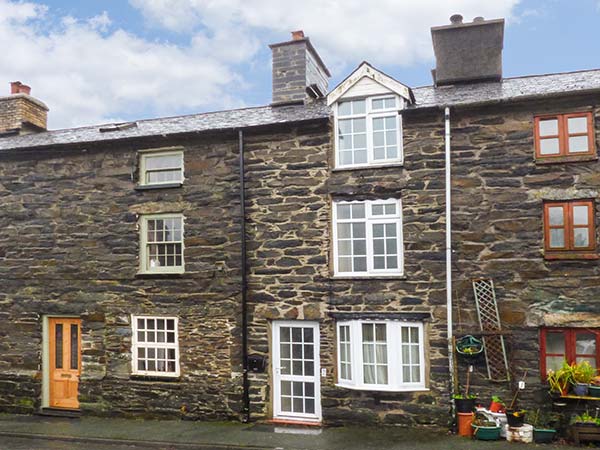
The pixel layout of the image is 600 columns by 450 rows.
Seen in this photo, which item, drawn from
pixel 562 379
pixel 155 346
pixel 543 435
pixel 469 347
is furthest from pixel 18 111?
pixel 543 435

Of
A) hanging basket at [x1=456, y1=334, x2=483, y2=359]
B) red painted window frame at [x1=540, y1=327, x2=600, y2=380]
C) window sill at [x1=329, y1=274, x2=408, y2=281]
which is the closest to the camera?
red painted window frame at [x1=540, y1=327, x2=600, y2=380]

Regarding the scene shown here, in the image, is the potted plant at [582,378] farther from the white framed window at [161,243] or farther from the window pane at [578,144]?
the white framed window at [161,243]

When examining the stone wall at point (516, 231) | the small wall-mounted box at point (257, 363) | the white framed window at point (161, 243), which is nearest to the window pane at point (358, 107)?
the stone wall at point (516, 231)

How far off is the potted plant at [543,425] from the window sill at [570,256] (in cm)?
288

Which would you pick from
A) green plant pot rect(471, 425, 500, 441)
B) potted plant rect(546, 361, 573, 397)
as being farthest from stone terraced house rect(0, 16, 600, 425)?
green plant pot rect(471, 425, 500, 441)

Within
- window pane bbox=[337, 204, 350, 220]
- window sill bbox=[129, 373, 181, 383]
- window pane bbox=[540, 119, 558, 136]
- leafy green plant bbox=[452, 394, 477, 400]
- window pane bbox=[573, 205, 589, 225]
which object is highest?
window pane bbox=[540, 119, 558, 136]

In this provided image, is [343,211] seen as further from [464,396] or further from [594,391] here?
[594,391]

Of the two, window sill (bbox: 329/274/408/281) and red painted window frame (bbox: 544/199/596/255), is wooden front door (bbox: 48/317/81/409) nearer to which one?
window sill (bbox: 329/274/408/281)

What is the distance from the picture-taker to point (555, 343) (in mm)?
11203

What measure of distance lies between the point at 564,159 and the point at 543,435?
201 inches

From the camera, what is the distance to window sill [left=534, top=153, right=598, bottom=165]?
36.3 feet

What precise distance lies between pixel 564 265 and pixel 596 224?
96cm

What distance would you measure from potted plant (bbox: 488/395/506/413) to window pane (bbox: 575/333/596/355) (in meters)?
1.71

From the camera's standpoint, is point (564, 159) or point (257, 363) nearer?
point (564, 159)
